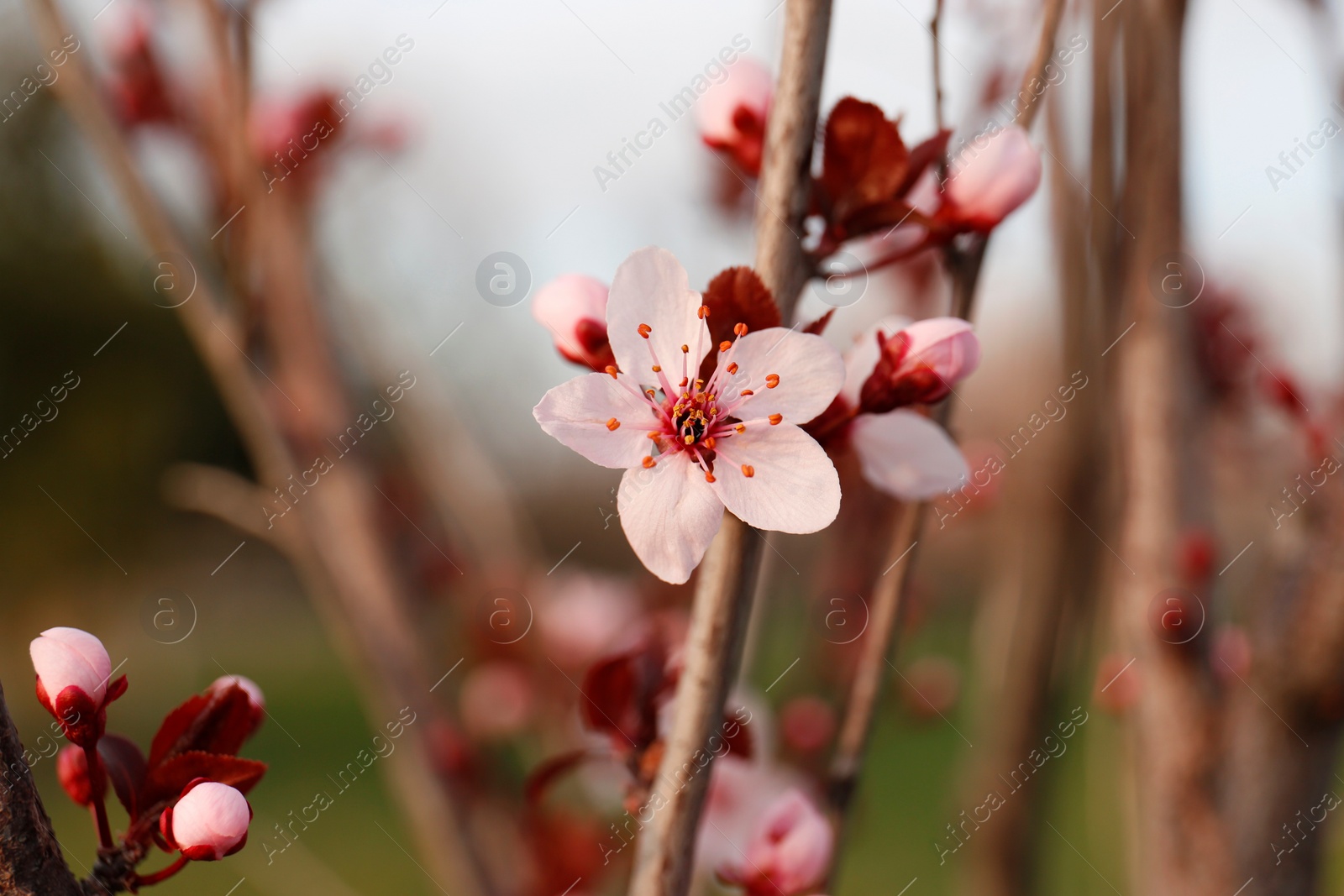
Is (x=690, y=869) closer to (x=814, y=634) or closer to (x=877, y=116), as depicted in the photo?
(x=877, y=116)

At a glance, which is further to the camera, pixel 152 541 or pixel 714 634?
pixel 152 541

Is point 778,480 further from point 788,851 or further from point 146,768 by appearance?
point 146,768

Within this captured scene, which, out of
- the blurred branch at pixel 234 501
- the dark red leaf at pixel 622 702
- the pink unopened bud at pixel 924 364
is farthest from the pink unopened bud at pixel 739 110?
the blurred branch at pixel 234 501

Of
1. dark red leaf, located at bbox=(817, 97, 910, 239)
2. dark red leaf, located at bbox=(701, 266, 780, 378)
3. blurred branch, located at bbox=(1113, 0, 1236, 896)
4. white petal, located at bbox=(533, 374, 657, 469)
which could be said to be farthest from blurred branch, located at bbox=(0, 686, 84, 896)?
blurred branch, located at bbox=(1113, 0, 1236, 896)

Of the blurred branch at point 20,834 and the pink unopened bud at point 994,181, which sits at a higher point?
the blurred branch at point 20,834

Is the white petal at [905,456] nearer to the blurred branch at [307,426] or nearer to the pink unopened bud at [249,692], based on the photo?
the pink unopened bud at [249,692]

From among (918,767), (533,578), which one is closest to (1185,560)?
(533,578)
